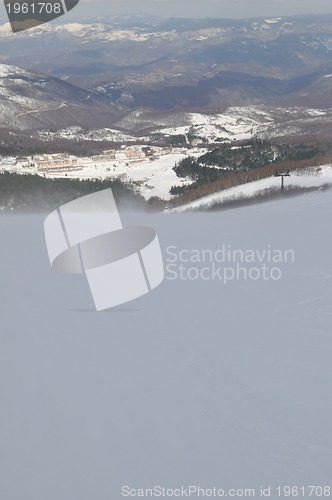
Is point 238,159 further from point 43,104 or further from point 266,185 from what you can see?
point 43,104

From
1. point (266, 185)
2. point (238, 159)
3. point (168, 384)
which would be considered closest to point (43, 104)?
point (238, 159)

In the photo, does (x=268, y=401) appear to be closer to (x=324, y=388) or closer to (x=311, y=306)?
(x=324, y=388)

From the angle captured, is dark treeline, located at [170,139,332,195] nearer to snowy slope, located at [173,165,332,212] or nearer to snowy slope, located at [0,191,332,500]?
snowy slope, located at [173,165,332,212]

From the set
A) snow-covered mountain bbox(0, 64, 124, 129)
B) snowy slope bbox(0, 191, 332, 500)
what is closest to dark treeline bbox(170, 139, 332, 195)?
snowy slope bbox(0, 191, 332, 500)

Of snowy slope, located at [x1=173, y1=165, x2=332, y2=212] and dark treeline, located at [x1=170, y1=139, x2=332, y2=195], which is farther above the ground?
snowy slope, located at [x1=173, y1=165, x2=332, y2=212]

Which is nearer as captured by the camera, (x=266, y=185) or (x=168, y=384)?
(x=168, y=384)

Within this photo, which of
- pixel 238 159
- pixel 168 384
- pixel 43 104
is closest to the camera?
pixel 168 384

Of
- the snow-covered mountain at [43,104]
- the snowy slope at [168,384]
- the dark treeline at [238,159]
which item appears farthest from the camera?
Answer: the snow-covered mountain at [43,104]

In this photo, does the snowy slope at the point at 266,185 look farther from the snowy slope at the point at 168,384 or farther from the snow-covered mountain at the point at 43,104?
the snow-covered mountain at the point at 43,104

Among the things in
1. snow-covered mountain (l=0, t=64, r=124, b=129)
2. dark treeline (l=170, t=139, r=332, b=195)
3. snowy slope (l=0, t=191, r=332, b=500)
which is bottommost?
snow-covered mountain (l=0, t=64, r=124, b=129)

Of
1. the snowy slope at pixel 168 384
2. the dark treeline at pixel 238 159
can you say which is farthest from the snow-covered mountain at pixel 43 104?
the snowy slope at pixel 168 384

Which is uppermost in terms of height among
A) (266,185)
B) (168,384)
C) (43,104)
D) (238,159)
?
(168,384)
